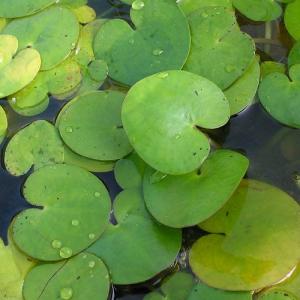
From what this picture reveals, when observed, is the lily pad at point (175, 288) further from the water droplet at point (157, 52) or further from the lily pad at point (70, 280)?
the water droplet at point (157, 52)


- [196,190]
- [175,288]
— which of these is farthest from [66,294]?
[196,190]

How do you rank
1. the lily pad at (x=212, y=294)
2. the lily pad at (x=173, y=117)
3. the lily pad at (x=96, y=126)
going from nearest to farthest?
1. the lily pad at (x=212, y=294)
2. the lily pad at (x=173, y=117)
3. the lily pad at (x=96, y=126)

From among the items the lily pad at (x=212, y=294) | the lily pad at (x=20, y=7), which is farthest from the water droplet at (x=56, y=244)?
the lily pad at (x=20, y=7)

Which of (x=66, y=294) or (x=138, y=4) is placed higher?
(x=138, y=4)

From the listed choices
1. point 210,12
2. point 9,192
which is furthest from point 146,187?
point 210,12

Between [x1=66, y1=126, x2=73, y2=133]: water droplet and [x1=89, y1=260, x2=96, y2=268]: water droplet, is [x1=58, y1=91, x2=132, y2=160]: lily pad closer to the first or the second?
Result: [x1=66, y1=126, x2=73, y2=133]: water droplet

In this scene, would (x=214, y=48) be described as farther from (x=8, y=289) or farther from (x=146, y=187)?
(x=8, y=289)

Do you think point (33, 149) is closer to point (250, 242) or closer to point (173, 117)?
point (173, 117)
